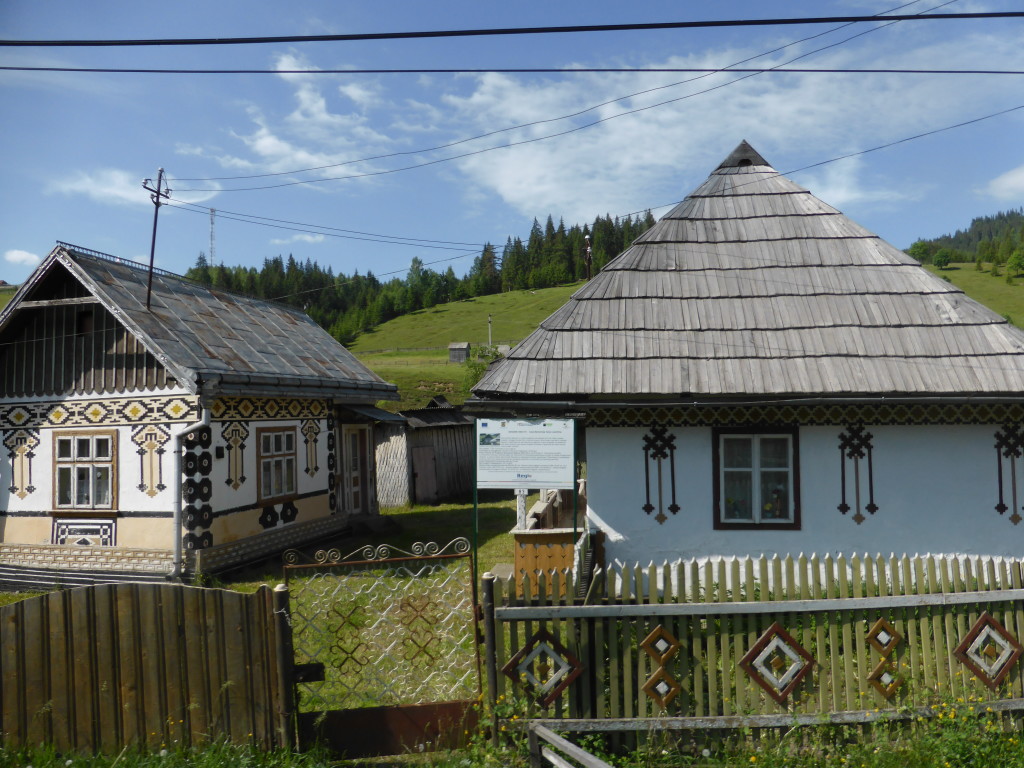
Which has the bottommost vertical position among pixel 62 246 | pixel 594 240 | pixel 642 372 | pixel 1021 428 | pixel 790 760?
pixel 790 760

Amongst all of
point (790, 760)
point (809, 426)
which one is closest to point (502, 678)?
point (790, 760)

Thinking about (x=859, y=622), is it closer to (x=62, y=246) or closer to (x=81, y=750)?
(x=81, y=750)

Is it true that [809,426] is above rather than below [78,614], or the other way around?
above

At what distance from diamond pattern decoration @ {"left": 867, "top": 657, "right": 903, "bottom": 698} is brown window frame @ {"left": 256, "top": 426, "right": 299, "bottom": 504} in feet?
37.6

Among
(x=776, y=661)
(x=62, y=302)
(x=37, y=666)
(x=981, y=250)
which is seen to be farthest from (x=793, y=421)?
(x=981, y=250)

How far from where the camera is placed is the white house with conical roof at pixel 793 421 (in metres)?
8.73

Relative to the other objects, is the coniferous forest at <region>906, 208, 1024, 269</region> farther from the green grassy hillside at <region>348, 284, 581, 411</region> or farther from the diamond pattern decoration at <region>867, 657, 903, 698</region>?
the diamond pattern decoration at <region>867, 657, 903, 698</region>

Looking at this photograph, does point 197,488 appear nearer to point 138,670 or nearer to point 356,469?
point 356,469

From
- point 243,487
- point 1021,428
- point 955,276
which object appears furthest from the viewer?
point 955,276

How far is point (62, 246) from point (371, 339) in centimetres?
6689

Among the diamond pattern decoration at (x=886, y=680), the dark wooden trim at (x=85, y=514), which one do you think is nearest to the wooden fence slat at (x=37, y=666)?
the diamond pattern decoration at (x=886, y=680)

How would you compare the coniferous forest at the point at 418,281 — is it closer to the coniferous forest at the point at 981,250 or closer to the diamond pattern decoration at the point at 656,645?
the coniferous forest at the point at 981,250

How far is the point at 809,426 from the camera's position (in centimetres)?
895

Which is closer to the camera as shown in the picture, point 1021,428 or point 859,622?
point 859,622
